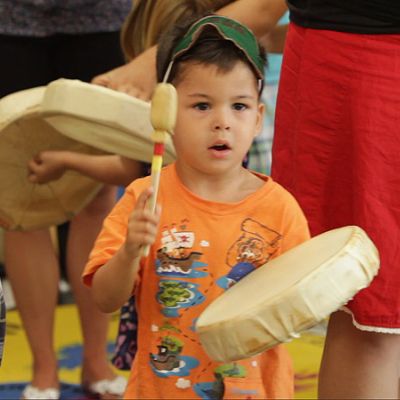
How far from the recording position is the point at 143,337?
1903 millimetres

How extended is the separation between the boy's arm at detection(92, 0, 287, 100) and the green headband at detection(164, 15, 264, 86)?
376mm

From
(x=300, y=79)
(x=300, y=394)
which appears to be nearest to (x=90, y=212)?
(x=300, y=394)

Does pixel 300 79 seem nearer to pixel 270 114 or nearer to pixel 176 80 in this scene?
pixel 176 80

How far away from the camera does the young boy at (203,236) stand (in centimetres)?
185

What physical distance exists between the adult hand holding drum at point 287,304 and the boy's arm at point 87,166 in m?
0.91

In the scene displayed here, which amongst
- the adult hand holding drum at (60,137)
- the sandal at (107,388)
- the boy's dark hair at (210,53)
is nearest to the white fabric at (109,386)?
the sandal at (107,388)

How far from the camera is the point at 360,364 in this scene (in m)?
2.14

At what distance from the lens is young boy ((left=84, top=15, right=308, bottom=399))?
1.85m

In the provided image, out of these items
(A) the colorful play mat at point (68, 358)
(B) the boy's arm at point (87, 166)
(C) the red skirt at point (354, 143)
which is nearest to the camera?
(C) the red skirt at point (354, 143)

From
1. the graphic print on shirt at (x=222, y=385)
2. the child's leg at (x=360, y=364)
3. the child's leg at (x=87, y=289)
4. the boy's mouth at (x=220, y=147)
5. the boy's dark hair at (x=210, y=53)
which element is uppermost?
the boy's dark hair at (x=210, y=53)

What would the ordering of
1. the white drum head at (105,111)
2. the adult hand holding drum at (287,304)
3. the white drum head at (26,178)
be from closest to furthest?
the adult hand holding drum at (287,304) < the white drum head at (105,111) < the white drum head at (26,178)

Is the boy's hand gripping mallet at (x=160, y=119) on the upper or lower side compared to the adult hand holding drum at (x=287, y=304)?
upper

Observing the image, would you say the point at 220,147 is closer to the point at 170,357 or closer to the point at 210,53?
the point at 210,53

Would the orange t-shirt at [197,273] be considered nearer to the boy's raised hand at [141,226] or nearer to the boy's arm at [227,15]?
the boy's raised hand at [141,226]
